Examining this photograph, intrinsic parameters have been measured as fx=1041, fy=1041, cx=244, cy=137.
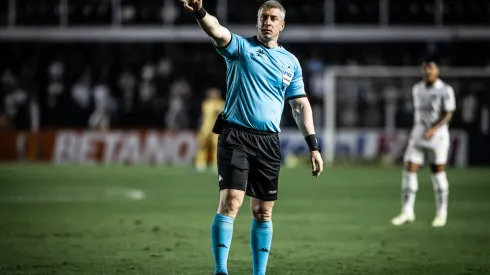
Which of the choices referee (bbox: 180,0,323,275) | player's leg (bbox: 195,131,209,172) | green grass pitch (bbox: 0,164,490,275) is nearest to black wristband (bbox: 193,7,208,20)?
referee (bbox: 180,0,323,275)

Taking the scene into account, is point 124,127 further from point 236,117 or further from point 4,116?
point 236,117

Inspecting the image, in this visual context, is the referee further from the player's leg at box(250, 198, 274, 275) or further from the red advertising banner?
the red advertising banner

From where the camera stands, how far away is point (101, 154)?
1299 inches

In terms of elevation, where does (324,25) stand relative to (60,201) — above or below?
above

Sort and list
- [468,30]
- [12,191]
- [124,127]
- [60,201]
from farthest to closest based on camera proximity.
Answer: [468,30]
[124,127]
[12,191]
[60,201]

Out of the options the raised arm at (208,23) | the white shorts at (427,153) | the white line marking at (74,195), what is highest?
the raised arm at (208,23)

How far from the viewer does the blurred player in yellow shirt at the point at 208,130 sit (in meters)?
28.9

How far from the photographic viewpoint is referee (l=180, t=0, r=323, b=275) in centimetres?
855

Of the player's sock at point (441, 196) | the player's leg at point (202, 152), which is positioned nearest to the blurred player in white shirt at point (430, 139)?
the player's sock at point (441, 196)

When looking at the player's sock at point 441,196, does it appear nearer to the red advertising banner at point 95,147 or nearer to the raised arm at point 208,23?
the raised arm at point 208,23

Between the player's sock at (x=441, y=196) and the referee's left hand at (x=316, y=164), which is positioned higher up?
the referee's left hand at (x=316, y=164)

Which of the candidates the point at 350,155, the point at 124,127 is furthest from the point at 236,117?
the point at 124,127

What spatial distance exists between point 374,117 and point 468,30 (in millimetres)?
6649

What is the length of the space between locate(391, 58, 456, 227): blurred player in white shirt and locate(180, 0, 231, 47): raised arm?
23.5 feet
